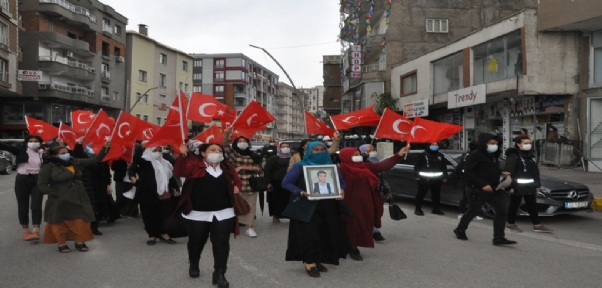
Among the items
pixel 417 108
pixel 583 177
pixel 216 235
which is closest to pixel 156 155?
pixel 216 235

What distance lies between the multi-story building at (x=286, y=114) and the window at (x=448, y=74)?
9947 centimetres

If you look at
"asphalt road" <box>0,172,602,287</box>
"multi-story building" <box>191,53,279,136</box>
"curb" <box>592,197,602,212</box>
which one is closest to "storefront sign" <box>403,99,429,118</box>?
"curb" <box>592,197,602,212</box>

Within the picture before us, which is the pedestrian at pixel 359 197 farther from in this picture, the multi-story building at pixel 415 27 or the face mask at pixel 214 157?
the multi-story building at pixel 415 27

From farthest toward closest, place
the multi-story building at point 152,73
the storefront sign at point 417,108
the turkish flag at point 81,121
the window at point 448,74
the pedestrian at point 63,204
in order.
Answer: the multi-story building at point 152,73
the storefront sign at point 417,108
the window at point 448,74
the turkish flag at point 81,121
the pedestrian at point 63,204

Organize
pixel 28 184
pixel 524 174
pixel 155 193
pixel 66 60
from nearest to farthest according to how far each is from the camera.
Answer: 1. pixel 155 193
2. pixel 28 184
3. pixel 524 174
4. pixel 66 60

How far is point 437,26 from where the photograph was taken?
117 feet

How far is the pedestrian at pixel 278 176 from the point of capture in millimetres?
9562

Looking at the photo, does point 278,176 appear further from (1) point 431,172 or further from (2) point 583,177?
(2) point 583,177

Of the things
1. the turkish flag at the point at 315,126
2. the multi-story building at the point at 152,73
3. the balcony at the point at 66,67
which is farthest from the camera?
the multi-story building at the point at 152,73

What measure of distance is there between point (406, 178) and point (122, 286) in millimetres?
8475

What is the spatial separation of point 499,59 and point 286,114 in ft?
382

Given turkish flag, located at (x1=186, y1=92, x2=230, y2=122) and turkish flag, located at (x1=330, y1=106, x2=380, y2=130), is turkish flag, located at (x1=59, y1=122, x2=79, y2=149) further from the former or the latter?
turkish flag, located at (x1=330, y1=106, x2=380, y2=130)

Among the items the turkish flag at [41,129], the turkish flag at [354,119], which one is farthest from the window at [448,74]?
the turkish flag at [41,129]

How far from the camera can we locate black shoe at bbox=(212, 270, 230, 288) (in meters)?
5.15
